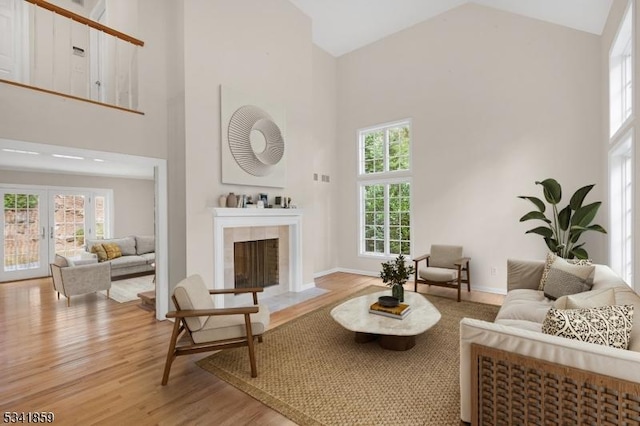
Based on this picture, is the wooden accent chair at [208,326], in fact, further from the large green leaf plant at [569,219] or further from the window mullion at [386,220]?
the window mullion at [386,220]

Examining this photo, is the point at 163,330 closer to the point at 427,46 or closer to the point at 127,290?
the point at 127,290

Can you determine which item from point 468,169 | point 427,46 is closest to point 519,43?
point 427,46

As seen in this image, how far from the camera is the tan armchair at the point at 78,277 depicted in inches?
181

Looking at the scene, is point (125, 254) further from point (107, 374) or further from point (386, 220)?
point (386, 220)

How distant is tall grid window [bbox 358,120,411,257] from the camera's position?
19.7ft

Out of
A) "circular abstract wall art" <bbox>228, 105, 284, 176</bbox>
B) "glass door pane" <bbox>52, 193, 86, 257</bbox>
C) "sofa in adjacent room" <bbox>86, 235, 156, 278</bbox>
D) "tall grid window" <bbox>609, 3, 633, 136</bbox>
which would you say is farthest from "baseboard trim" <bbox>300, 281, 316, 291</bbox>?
"glass door pane" <bbox>52, 193, 86, 257</bbox>

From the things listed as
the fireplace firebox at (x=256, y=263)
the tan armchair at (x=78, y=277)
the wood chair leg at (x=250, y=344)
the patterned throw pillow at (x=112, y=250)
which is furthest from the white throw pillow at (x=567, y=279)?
the patterned throw pillow at (x=112, y=250)

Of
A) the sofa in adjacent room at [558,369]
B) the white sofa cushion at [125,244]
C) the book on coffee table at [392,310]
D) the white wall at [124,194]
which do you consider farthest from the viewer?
the white wall at [124,194]

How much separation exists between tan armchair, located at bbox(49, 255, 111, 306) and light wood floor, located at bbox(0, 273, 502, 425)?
1.08 ft

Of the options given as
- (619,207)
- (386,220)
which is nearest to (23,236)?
(386,220)

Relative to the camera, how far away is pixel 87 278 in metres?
4.76

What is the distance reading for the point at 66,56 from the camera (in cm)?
513

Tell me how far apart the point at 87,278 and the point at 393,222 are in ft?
17.9

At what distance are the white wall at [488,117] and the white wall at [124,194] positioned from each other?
22.3 ft
